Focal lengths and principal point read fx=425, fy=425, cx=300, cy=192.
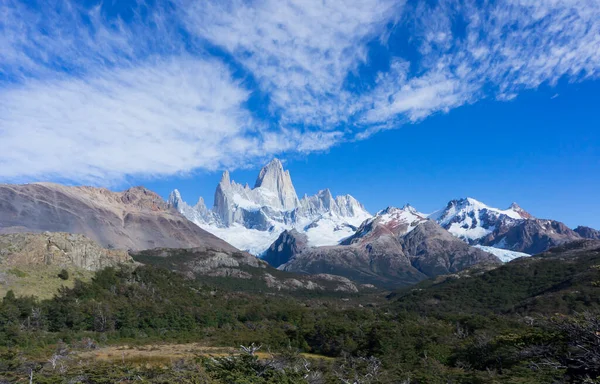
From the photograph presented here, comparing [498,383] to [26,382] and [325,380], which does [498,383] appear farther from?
[26,382]

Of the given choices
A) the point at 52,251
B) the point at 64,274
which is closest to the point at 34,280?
the point at 64,274

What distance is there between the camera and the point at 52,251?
5251 inches

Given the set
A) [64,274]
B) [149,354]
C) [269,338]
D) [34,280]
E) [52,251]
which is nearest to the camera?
[149,354]

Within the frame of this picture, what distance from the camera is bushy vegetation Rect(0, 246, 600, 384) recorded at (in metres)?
34.9

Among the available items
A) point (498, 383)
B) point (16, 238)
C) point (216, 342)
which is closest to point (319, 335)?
point (216, 342)

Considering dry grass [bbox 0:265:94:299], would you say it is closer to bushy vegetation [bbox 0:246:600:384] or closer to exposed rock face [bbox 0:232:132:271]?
exposed rock face [bbox 0:232:132:271]

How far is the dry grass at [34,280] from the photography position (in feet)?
348

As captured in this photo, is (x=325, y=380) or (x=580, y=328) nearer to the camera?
(x=580, y=328)

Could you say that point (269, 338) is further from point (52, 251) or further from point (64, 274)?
point (52, 251)

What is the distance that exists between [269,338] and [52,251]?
78.0m

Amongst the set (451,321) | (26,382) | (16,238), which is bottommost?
(26,382)

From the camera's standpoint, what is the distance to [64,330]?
3861 inches

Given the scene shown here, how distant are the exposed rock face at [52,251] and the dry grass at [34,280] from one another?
3.62 metres

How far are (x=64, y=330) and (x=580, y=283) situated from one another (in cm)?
17988
